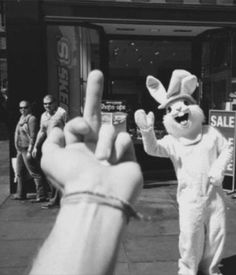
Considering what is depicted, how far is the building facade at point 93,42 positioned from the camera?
7.54m

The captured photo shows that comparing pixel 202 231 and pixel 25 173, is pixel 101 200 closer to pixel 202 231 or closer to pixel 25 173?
pixel 202 231

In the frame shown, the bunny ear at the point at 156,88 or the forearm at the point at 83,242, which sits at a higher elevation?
the bunny ear at the point at 156,88

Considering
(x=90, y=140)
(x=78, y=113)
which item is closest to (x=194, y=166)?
(x=90, y=140)

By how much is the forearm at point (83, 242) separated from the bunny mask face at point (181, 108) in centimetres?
229

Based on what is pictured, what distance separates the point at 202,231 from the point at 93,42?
18.8ft

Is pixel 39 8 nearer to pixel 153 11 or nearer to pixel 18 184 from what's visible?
pixel 153 11

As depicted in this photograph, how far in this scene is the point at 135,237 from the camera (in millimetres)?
5383

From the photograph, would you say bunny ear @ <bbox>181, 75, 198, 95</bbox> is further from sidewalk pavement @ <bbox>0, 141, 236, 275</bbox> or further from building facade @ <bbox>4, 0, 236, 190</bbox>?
building facade @ <bbox>4, 0, 236, 190</bbox>

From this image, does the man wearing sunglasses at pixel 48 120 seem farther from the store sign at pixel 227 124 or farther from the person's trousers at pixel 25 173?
the store sign at pixel 227 124

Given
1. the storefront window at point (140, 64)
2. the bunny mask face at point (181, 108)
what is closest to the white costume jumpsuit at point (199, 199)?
the bunny mask face at point (181, 108)

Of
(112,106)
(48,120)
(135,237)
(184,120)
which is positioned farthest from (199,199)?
(112,106)

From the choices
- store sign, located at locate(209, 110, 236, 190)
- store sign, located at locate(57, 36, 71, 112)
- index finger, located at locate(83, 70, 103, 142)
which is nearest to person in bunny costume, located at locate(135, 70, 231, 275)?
index finger, located at locate(83, 70, 103, 142)

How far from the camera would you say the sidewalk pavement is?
4477mm

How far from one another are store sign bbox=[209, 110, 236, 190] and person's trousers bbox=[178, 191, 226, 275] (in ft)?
12.0
